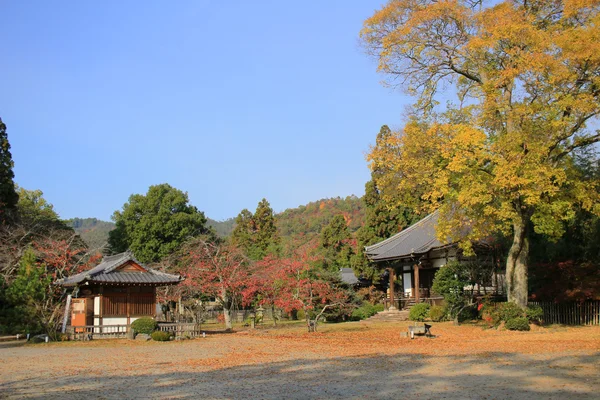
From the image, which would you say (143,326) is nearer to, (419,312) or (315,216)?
(419,312)

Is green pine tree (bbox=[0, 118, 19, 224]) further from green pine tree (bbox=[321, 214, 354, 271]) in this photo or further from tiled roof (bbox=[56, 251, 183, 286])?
green pine tree (bbox=[321, 214, 354, 271])

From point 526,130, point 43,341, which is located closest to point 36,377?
point 43,341

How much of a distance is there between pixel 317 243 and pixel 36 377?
33.9 m

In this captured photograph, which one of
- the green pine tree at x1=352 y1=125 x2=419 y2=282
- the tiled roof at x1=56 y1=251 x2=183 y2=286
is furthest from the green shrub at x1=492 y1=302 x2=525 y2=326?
the green pine tree at x1=352 y1=125 x2=419 y2=282

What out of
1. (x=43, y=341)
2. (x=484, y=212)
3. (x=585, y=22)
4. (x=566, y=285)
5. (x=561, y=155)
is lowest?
(x=43, y=341)

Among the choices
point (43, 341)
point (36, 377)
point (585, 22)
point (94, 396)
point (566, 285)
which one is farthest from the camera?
point (43, 341)

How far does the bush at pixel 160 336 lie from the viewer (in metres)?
24.2

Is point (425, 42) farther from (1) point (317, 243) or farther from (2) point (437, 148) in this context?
(1) point (317, 243)

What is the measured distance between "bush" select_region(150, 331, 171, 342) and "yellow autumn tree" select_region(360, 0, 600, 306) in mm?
11457

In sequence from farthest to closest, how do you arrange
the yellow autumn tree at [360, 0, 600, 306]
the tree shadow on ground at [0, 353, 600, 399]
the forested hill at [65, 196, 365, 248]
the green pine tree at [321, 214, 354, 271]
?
the forested hill at [65, 196, 365, 248] → the green pine tree at [321, 214, 354, 271] → the yellow autumn tree at [360, 0, 600, 306] → the tree shadow on ground at [0, 353, 600, 399]

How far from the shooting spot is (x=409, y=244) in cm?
3247

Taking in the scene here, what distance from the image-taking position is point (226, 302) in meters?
29.6

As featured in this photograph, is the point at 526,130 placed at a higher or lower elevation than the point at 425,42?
lower

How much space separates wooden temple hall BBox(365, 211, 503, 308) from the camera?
30266 millimetres
